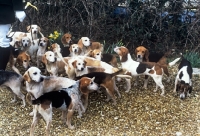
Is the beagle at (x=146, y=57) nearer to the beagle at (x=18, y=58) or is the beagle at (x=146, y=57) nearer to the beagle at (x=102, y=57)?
the beagle at (x=102, y=57)

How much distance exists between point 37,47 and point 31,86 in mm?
1948

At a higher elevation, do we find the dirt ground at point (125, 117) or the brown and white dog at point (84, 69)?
the brown and white dog at point (84, 69)

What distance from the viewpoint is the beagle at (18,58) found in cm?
670

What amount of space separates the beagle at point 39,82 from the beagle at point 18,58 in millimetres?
1032

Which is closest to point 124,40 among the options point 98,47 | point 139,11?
point 139,11

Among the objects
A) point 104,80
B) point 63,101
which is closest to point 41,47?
point 104,80

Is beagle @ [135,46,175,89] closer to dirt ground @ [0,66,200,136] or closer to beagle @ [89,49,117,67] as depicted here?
beagle @ [89,49,117,67]

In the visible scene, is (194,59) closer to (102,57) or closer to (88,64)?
(102,57)

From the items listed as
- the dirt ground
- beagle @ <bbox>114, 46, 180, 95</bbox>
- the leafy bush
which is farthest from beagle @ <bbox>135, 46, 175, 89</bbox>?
the leafy bush

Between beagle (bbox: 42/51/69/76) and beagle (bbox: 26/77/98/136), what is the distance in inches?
43.6

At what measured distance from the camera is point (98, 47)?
7.51 m

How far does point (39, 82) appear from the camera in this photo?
5691 mm

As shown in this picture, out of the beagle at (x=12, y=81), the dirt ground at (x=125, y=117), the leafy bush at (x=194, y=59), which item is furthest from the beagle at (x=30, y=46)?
the leafy bush at (x=194, y=59)

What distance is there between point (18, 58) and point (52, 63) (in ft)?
2.18
